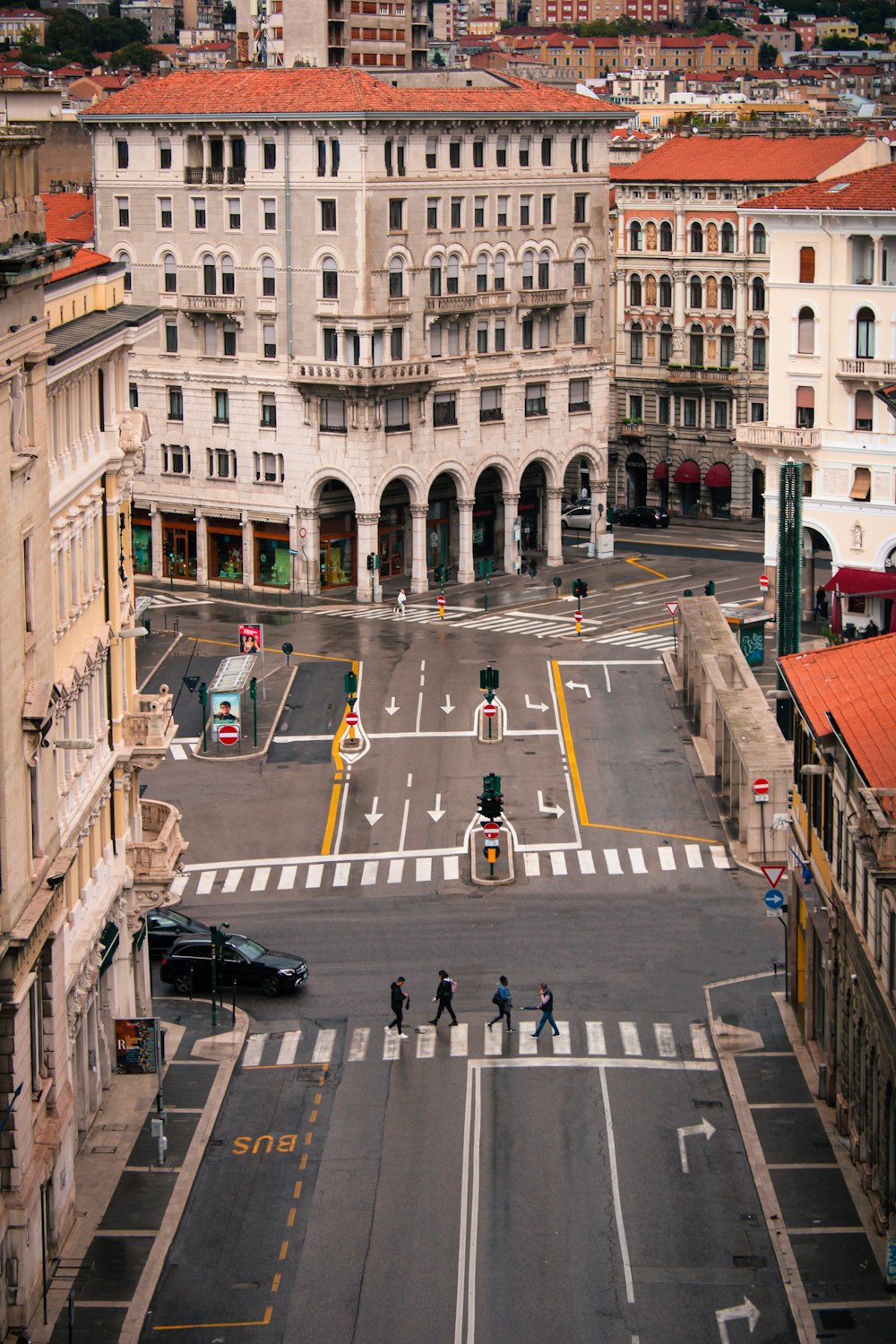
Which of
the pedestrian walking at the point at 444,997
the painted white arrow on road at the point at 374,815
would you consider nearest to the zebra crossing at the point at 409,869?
the painted white arrow on road at the point at 374,815

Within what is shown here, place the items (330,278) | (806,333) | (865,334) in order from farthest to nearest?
(330,278), (806,333), (865,334)

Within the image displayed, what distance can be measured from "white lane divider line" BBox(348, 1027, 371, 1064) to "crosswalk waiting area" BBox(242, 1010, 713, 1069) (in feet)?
0.07

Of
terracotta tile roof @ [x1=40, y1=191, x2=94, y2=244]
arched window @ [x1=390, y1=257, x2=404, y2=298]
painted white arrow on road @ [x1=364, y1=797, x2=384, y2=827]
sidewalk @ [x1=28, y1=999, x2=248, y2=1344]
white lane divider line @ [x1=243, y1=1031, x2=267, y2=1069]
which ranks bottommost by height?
sidewalk @ [x1=28, y1=999, x2=248, y2=1344]

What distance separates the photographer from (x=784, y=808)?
257ft

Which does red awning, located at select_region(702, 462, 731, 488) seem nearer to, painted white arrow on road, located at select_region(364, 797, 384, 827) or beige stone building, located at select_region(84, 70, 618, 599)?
beige stone building, located at select_region(84, 70, 618, 599)

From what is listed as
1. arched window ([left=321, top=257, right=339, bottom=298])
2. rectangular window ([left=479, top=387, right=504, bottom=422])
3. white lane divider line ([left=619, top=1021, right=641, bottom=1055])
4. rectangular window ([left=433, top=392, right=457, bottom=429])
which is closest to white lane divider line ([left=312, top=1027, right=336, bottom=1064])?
white lane divider line ([left=619, top=1021, right=641, bottom=1055])

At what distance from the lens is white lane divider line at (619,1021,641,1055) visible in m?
60.1

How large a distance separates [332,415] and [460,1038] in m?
65.6

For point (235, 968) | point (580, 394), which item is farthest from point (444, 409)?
point (235, 968)

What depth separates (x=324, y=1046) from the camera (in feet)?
200

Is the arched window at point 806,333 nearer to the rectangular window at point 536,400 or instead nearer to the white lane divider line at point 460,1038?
the rectangular window at point 536,400

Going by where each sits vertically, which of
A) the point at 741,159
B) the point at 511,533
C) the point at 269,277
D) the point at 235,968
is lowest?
the point at 235,968

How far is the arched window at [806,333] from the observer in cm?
11338

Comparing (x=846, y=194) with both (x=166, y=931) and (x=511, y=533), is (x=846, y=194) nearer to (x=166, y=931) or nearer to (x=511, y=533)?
(x=511, y=533)
